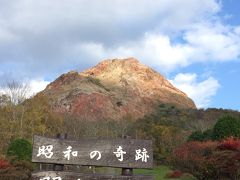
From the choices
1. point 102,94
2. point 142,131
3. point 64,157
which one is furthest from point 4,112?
point 102,94

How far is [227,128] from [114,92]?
5729 centimetres

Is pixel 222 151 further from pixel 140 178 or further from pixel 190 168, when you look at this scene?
pixel 140 178

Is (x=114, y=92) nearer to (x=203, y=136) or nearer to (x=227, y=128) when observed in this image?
(x=203, y=136)

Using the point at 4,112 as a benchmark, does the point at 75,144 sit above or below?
below

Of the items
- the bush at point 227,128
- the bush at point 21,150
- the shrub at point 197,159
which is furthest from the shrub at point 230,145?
the bush at point 21,150

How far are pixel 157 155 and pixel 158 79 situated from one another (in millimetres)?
54076

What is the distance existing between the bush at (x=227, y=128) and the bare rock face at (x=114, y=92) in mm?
40641

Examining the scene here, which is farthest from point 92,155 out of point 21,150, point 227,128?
point 227,128

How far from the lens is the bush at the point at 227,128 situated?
959 inches

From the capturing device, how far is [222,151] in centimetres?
1881

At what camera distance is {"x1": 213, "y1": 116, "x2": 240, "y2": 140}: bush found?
2437 cm

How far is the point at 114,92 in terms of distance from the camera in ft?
267

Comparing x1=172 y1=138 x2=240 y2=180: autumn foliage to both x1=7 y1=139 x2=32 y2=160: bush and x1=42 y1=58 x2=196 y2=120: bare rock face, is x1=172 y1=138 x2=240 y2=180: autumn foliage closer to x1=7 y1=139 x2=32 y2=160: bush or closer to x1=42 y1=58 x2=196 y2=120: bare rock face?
x1=7 y1=139 x2=32 y2=160: bush

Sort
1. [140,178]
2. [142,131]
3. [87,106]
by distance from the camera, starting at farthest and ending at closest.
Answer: [87,106] < [142,131] < [140,178]
